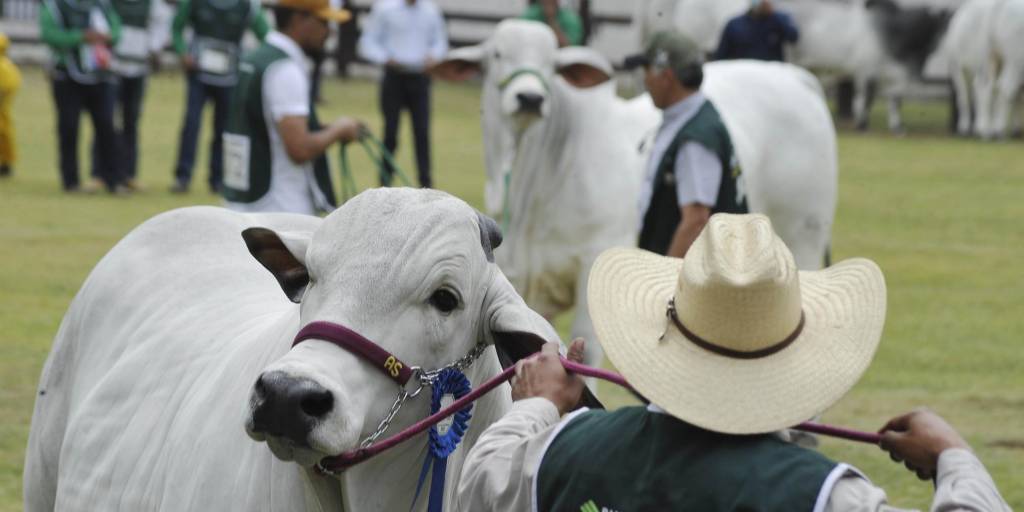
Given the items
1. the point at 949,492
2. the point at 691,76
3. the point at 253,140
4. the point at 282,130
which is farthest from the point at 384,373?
the point at 253,140

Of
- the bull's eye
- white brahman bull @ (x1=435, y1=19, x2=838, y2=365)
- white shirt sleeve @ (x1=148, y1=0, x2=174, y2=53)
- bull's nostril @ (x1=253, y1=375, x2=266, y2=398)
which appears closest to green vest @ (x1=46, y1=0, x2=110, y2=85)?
white brahman bull @ (x1=435, y1=19, x2=838, y2=365)

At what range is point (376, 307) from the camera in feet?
10.8

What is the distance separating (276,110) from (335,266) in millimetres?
3859

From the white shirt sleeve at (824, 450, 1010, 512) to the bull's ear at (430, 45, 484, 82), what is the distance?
6.33 m

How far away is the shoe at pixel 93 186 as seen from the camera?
53.3 feet

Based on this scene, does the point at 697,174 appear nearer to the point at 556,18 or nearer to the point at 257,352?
the point at 257,352

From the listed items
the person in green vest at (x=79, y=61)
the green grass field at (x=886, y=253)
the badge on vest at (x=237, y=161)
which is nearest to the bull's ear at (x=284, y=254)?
the green grass field at (x=886, y=253)

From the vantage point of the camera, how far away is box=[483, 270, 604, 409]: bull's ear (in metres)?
3.46

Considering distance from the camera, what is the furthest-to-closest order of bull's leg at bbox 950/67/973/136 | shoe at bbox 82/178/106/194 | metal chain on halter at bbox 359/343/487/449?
bull's leg at bbox 950/67/973/136 < shoe at bbox 82/178/106/194 < metal chain on halter at bbox 359/343/487/449

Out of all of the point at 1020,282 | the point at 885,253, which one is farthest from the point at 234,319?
the point at 885,253

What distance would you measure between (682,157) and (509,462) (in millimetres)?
3962

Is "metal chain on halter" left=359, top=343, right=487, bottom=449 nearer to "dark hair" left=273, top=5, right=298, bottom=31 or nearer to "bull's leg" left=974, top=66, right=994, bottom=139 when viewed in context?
"dark hair" left=273, top=5, right=298, bottom=31

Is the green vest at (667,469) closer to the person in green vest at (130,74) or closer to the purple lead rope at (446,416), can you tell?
the purple lead rope at (446,416)

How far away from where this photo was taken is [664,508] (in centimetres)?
282
